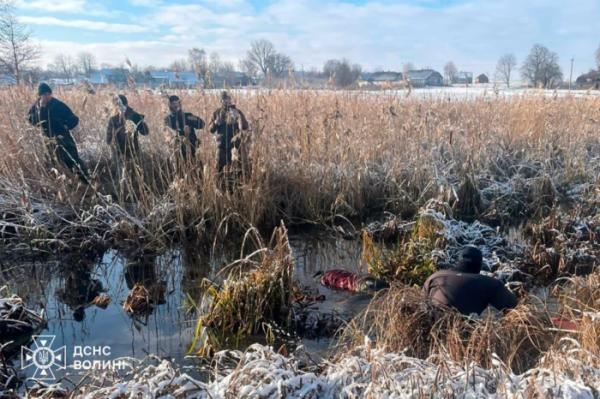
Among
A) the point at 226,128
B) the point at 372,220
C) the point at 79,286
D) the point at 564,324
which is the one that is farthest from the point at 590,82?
the point at 79,286

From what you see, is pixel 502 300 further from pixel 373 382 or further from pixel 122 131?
pixel 122 131

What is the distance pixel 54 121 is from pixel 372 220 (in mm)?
4790

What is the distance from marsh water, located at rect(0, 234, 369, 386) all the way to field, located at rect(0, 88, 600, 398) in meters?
0.22

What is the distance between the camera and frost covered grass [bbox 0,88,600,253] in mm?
5965

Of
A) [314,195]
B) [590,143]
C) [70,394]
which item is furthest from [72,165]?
[590,143]

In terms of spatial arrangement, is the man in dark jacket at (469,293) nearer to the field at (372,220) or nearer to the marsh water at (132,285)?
the field at (372,220)

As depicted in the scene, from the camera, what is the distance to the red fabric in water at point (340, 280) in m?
4.82

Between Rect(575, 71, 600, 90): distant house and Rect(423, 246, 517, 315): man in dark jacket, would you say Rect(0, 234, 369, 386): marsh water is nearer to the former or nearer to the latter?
Rect(423, 246, 517, 315): man in dark jacket

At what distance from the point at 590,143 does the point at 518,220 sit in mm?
3315

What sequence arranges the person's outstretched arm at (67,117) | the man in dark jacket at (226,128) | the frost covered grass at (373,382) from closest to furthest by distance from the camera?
the frost covered grass at (373,382) < the man in dark jacket at (226,128) < the person's outstretched arm at (67,117)

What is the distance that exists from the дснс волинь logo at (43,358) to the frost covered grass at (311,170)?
202 centimetres

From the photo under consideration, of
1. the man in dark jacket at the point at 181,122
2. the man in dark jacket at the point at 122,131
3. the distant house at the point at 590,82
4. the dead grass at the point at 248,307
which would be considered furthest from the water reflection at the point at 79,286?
the distant house at the point at 590,82

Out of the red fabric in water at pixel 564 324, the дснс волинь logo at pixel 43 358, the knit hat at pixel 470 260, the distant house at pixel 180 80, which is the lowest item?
the дснс волинь logo at pixel 43 358

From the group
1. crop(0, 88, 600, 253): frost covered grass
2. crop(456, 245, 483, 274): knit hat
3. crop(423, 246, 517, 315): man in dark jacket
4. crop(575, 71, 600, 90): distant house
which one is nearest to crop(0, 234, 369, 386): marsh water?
crop(0, 88, 600, 253): frost covered grass
